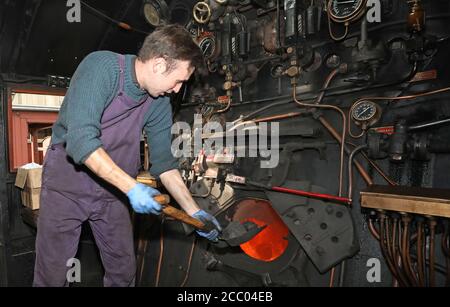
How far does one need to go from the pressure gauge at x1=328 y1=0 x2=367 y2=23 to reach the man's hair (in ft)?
4.14

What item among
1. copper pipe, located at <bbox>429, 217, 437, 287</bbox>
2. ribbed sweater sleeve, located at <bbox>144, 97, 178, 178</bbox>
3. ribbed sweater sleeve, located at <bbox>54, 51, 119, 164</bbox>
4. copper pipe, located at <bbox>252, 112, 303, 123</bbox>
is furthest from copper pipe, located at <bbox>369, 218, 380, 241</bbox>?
ribbed sweater sleeve, located at <bbox>54, 51, 119, 164</bbox>

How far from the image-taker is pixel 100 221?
183 cm

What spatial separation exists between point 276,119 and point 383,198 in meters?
1.10

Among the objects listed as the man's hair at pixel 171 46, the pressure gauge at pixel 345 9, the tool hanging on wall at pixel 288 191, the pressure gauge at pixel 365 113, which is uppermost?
the pressure gauge at pixel 345 9

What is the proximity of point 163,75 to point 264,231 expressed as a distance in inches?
69.8

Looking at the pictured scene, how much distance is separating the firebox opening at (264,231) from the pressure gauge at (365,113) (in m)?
0.99

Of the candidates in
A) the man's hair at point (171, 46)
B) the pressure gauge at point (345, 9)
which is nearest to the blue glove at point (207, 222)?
the man's hair at point (171, 46)

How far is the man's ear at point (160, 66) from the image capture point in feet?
4.89

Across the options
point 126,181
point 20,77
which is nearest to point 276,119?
point 126,181

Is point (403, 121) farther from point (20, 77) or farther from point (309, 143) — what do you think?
point (20, 77)

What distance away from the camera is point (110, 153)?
1.69 m

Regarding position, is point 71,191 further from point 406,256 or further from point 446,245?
point 446,245

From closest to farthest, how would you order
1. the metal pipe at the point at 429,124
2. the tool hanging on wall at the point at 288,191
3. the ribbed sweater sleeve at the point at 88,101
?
1. the ribbed sweater sleeve at the point at 88,101
2. the metal pipe at the point at 429,124
3. the tool hanging on wall at the point at 288,191

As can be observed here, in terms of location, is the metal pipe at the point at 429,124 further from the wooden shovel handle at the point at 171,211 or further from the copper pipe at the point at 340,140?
the wooden shovel handle at the point at 171,211
